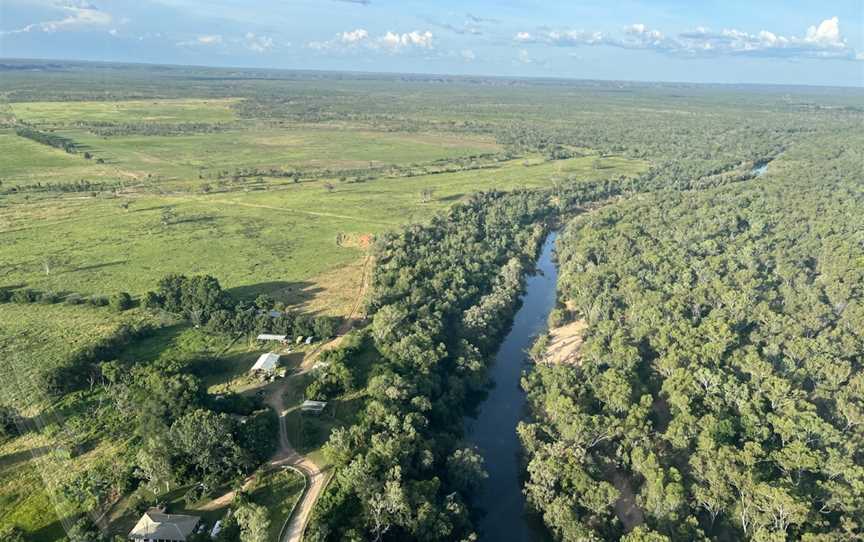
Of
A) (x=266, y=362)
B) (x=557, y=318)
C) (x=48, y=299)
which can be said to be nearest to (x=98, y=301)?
(x=48, y=299)

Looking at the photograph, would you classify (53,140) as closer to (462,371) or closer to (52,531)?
(52,531)

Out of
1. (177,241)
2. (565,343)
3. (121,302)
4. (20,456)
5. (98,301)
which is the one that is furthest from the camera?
(177,241)

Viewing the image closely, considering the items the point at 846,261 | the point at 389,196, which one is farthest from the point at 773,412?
the point at 389,196

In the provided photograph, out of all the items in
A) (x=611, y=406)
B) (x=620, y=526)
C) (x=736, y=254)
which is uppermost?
(x=736, y=254)

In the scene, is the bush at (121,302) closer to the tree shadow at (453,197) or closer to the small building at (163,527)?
the small building at (163,527)

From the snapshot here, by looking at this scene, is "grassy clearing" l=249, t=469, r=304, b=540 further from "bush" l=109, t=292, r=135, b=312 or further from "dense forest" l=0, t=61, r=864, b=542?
"bush" l=109, t=292, r=135, b=312

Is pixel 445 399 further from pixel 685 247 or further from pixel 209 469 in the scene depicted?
pixel 685 247
